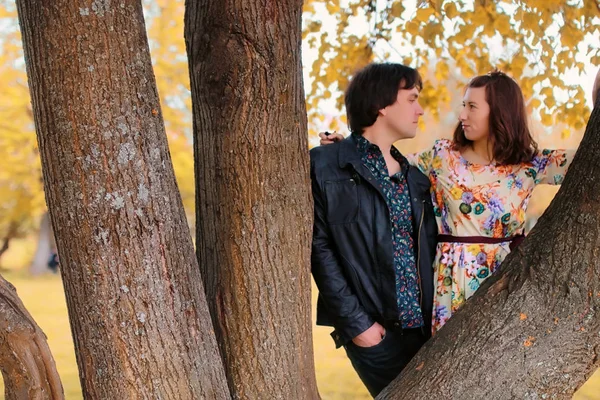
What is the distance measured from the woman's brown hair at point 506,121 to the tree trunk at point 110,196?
144cm

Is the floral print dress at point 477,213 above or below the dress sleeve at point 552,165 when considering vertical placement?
below

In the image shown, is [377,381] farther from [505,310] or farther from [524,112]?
[524,112]

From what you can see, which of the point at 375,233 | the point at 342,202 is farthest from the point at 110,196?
the point at 375,233

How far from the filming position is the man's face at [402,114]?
9.61ft

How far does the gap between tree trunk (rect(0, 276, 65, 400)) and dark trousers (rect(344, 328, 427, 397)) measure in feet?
4.28

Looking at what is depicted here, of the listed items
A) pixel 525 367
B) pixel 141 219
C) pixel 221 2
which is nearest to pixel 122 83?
pixel 141 219

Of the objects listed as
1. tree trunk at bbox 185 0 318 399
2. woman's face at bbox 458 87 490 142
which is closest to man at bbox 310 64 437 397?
woman's face at bbox 458 87 490 142

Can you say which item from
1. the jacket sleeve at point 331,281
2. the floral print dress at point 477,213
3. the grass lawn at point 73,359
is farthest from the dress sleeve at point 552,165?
the grass lawn at point 73,359

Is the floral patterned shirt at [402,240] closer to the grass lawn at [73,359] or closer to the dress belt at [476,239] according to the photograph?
the dress belt at [476,239]

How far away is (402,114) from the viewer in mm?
2934

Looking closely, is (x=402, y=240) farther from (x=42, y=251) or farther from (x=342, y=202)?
(x=42, y=251)

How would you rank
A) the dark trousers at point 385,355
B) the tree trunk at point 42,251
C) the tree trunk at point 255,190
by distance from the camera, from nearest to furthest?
the tree trunk at point 255,190 < the dark trousers at point 385,355 < the tree trunk at point 42,251

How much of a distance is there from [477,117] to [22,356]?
1.94 m

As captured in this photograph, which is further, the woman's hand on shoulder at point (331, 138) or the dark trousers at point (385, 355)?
the woman's hand on shoulder at point (331, 138)
